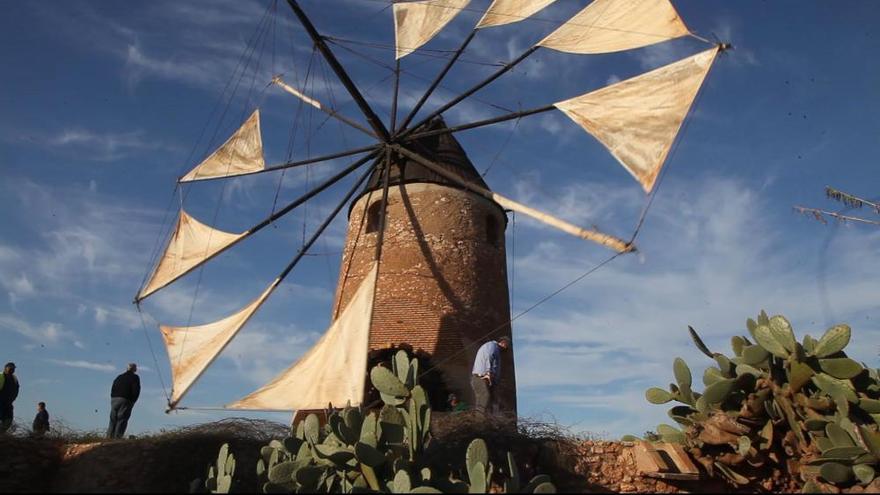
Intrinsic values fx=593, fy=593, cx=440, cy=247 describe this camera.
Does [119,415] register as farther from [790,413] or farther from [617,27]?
[617,27]

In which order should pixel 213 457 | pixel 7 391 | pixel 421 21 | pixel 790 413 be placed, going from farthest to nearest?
pixel 421 21
pixel 7 391
pixel 213 457
pixel 790 413

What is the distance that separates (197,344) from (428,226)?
4.32 meters

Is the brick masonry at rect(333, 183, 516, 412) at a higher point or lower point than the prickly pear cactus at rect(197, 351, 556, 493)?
higher

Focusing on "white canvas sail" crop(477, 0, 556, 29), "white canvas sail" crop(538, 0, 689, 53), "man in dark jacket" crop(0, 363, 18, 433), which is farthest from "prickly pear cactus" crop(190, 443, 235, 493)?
"white canvas sail" crop(477, 0, 556, 29)

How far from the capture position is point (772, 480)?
19.2ft

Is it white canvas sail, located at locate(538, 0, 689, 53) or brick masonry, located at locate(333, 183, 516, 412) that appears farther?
brick masonry, located at locate(333, 183, 516, 412)

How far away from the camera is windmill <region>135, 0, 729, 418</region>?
26.1 feet

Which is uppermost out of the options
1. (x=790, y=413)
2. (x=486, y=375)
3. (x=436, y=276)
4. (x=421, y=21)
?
(x=421, y=21)

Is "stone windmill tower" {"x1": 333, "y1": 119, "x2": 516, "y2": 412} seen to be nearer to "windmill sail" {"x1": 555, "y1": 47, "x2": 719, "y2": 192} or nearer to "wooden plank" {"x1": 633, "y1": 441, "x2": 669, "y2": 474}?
"windmill sail" {"x1": 555, "y1": 47, "x2": 719, "y2": 192}

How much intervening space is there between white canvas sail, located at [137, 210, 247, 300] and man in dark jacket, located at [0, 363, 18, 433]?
7.34ft

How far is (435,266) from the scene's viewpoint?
32.4 ft

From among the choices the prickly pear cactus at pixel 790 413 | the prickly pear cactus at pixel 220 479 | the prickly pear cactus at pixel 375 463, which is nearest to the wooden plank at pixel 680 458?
the prickly pear cactus at pixel 790 413

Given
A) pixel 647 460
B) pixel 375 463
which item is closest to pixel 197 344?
pixel 375 463

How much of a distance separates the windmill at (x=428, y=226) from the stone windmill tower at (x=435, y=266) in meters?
0.02
